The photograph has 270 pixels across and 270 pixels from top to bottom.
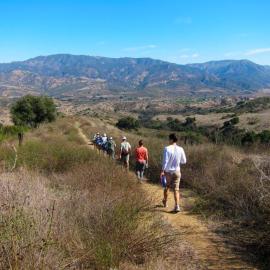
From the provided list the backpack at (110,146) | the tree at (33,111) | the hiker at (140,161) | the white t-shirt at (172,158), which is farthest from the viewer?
the tree at (33,111)

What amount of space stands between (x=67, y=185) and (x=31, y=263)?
5.05 m

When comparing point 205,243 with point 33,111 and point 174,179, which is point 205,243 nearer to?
point 174,179

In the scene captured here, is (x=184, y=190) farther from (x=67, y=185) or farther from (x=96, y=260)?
(x=96, y=260)

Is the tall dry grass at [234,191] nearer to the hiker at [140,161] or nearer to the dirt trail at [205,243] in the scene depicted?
the dirt trail at [205,243]

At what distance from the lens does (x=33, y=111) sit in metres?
62.6

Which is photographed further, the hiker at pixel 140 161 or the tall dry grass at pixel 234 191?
the hiker at pixel 140 161

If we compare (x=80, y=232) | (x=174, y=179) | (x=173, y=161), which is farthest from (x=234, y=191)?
(x=80, y=232)

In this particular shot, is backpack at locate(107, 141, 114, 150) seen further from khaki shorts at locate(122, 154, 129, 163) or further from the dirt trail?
the dirt trail

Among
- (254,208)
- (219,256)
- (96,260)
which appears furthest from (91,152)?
(96,260)

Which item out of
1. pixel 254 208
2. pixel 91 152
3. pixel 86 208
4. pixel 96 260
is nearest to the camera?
pixel 96 260

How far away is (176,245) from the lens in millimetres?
7145

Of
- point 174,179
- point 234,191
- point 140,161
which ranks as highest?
point 174,179

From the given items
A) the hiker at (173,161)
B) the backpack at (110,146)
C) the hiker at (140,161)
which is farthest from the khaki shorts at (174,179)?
the backpack at (110,146)

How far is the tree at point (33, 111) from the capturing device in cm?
6166
